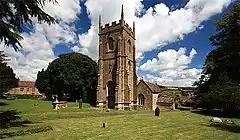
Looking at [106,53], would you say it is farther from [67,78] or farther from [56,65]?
[56,65]

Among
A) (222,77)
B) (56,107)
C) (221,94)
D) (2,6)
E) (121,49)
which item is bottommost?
(56,107)

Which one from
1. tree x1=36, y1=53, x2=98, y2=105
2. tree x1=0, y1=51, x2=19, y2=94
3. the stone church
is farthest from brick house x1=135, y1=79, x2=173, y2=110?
tree x1=0, y1=51, x2=19, y2=94

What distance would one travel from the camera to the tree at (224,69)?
3069 centimetres

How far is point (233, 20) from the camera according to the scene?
33.3 meters

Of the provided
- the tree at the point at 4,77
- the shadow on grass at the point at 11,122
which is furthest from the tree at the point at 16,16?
the tree at the point at 4,77

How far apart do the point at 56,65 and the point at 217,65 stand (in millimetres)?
39978

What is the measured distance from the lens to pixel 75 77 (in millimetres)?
54469

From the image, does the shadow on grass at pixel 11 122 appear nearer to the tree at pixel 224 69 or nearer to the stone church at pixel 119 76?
the stone church at pixel 119 76

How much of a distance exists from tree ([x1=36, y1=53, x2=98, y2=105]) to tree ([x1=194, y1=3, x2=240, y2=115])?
2831 cm

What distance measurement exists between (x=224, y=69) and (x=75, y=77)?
1350 inches

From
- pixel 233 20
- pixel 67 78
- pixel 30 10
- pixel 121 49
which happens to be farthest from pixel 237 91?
pixel 67 78

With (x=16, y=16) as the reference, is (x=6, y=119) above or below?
below

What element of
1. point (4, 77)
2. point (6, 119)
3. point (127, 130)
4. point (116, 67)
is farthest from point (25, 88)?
point (127, 130)

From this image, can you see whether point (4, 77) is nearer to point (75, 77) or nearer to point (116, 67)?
point (75, 77)
